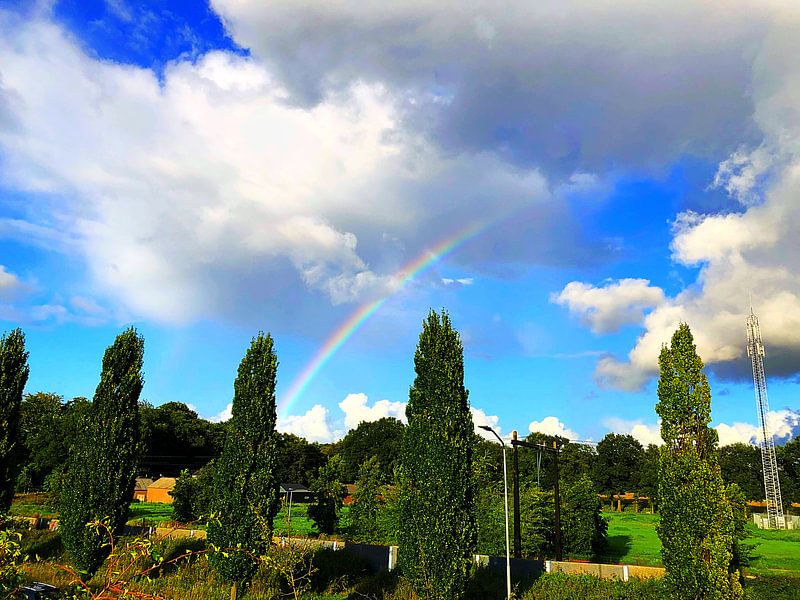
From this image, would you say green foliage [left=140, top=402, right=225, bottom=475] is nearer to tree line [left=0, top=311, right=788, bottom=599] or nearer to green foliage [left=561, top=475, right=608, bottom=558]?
green foliage [left=561, top=475, right=608, bottom=558]

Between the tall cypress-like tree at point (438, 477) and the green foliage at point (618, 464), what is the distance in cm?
9721

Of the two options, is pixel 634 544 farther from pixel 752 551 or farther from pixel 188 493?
pixel 188 493

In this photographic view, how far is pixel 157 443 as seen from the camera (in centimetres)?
9519

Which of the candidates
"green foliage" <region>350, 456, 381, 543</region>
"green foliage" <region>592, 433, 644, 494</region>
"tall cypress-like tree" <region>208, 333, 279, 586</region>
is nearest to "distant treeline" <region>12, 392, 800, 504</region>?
"green foliage" <region>592, 433, 644, 494</region>

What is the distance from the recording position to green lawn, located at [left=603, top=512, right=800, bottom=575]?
116ft


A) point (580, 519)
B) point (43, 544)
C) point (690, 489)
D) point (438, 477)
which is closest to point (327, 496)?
point (580, 519)

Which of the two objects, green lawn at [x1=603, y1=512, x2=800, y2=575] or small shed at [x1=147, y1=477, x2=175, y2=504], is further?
small shed at [x1=147, y1=477, x2=175, y2=504]

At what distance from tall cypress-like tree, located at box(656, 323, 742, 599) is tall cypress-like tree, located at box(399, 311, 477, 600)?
20.8 ft

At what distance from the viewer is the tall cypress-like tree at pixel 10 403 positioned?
27.5 metres

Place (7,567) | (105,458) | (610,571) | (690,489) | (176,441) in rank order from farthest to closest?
1. (176,441)
2. (610,571)
3. (105,458)
4. (690,489)
5. (7,567)

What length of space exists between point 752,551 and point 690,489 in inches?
1104

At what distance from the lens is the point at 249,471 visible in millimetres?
21703

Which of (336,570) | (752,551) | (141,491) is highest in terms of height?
(336,570)

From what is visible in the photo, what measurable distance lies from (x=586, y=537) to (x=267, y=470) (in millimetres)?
25572
